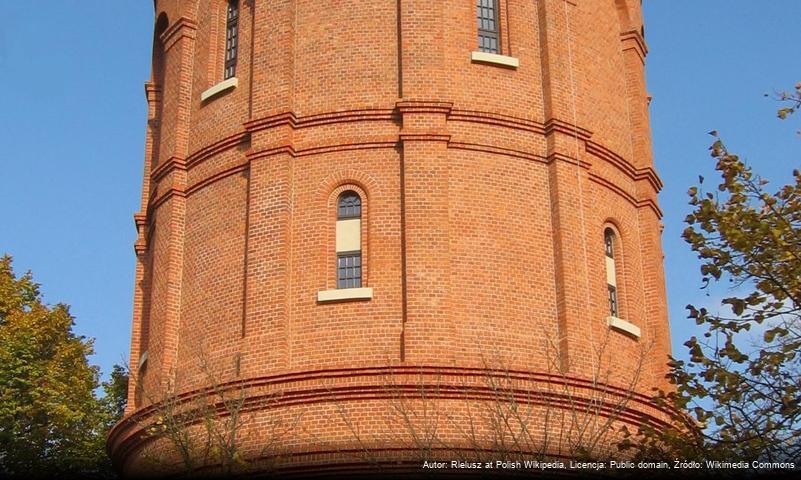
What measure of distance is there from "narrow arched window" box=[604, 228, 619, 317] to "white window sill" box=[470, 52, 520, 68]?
3.54 m

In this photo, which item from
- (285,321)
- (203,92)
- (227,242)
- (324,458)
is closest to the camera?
(324,458)

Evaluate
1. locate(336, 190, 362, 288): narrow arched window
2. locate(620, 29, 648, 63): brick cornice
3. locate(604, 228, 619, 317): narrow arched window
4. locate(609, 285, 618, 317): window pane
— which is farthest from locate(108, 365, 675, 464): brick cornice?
locate(620, 29, 648, 63): brick cornice

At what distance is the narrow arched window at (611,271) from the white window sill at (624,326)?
0.30 meters

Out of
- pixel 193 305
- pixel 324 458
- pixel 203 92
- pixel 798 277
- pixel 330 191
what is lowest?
pixel 324 458

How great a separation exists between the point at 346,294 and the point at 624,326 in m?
5.07

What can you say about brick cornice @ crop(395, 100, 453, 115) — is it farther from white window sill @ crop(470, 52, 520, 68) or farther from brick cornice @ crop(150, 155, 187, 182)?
brick cornice @ crop(150, 155, 187, 182)

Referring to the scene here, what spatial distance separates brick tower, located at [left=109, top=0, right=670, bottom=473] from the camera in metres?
20.2

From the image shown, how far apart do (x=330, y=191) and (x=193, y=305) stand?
10.4 ft

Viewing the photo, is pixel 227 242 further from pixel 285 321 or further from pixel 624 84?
pixel 624 84

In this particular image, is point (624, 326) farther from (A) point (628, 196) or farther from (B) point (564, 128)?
(B) point (564, 128)

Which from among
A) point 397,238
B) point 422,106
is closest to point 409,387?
point 397,238

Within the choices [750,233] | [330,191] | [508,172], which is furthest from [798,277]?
[330,191]

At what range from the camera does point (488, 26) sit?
944 inches

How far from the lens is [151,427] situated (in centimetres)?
2091
